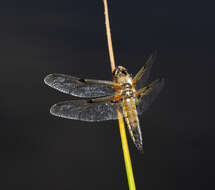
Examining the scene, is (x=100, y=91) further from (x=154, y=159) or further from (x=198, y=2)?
(x=198, y=2)

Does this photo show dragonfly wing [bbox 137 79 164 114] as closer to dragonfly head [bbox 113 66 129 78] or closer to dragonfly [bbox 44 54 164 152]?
dragonfly [bbox 44 54 164 152]

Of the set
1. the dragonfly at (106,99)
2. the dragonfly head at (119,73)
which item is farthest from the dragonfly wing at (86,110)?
the dragonfly head at (119,73)

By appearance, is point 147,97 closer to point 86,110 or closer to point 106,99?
point 106,99

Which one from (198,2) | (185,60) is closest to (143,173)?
(185,60)

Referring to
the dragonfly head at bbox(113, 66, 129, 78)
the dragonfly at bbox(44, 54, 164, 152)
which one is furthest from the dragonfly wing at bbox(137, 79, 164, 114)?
the dragonfly head at bbox(113, 66, 129, 78)

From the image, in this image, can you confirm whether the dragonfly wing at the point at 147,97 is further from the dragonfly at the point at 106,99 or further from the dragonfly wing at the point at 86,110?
the dragonfly wing at the point at 86,110

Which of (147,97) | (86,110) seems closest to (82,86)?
(86,110)

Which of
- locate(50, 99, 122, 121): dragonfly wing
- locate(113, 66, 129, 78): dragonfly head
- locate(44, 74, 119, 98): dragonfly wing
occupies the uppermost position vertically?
locate(113, 66, 129, 78): dragonfly head
